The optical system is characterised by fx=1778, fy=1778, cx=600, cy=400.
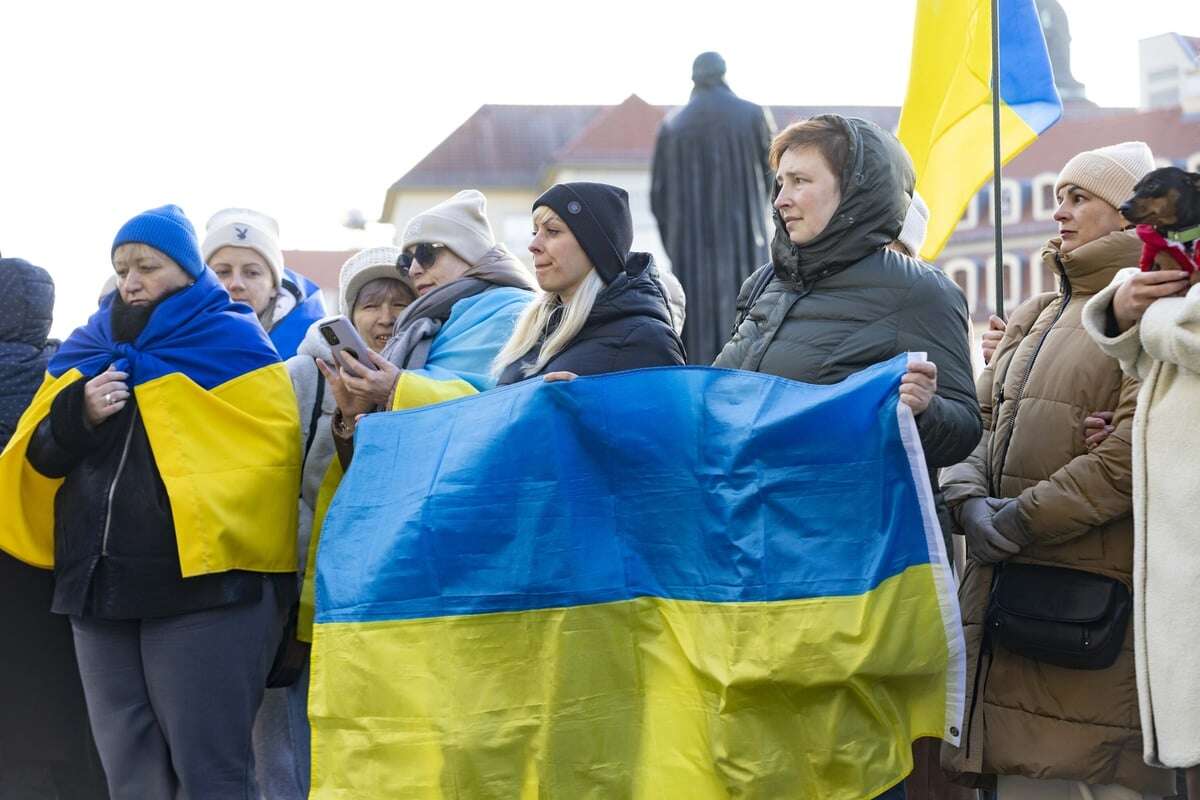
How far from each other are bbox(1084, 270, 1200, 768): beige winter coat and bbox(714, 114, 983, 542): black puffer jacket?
42 centimetres

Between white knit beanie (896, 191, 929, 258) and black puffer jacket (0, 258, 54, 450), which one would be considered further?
black puffer jacket (0, 258, 54, 450)

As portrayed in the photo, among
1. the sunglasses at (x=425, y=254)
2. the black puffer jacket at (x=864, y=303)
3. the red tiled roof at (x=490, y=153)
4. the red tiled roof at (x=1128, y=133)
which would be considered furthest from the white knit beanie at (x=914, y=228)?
the red tiled roof at (x=490, y=153)

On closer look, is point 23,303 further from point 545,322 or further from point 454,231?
point 545,322

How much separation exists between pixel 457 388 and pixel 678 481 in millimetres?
1043

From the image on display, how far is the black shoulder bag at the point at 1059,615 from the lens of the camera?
464 centimetres

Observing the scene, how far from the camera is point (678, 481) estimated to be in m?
4.46

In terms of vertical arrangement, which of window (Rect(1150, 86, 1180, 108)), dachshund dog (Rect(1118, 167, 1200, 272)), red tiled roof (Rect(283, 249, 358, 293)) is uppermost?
dachshund dog (Rect(1118, 167, 1200, 272))

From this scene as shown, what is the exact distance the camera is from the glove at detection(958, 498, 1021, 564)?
4848 millimetres

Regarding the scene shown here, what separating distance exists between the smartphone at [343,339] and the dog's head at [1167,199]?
86.7 inches

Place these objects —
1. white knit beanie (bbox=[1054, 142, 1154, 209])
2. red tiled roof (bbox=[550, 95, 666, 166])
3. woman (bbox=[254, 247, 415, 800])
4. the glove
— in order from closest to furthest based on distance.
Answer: the glove → white knit beanie (bbox=[1054, 142, 1154, 209]) → woman (bbox=[254, 247, 415, 800]) → red tiled roof (bbox=[550, 95, 666, 166])

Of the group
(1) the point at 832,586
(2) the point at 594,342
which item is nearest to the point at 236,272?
(2) the point at 594,342

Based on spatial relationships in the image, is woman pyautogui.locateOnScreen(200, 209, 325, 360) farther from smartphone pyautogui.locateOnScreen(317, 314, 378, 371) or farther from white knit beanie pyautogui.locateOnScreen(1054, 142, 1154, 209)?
white knit beanie pyautogui.locateOnScreen(1054, 142, 1154, 209)

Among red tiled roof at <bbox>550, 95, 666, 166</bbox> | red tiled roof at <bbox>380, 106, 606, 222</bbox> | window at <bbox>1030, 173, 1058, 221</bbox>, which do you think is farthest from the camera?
red tiled roof at <bbox>380, 106, 606, 222</bbox>

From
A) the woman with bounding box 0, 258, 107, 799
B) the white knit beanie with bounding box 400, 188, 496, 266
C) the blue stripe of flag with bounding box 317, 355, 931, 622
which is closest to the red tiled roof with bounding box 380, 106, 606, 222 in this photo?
the woman with bounding box 0, 258, 107, 799
